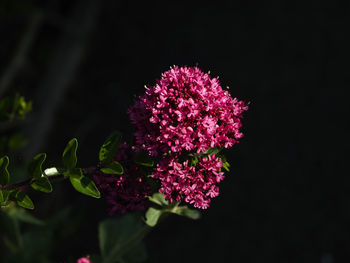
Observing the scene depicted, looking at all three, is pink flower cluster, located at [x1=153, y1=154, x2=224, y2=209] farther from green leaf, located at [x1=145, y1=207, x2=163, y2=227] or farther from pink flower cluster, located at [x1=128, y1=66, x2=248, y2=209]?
green leaf, located at [x1=145, y1=207, x2=163, y2=227]

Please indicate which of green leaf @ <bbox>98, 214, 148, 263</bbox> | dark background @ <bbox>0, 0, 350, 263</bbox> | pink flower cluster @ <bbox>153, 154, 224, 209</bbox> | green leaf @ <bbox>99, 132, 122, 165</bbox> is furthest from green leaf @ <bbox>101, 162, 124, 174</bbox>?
dark background @ <bbox>0, 0, 350, 263</bbox>

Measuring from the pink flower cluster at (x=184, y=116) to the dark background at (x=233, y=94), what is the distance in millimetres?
2267

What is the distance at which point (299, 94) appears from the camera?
439 centimetres

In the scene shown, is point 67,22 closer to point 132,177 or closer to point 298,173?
point 298,173

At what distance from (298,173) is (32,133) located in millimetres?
2448

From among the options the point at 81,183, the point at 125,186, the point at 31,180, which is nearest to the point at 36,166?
the point at 31,180

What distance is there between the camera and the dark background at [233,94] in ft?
12.2

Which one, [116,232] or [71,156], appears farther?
[116,232]

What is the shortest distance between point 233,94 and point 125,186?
2.91m

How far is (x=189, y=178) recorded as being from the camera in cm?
158

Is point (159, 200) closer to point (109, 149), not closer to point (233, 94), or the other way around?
point (109, 149)

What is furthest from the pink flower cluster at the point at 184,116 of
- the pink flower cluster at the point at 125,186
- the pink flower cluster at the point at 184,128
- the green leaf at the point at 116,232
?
the green leaf at the point at 116,232

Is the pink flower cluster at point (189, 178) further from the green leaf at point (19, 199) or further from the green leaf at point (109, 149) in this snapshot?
the green leaf at point (19, 199)

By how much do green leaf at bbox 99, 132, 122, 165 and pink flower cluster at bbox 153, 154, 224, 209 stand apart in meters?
0.15
